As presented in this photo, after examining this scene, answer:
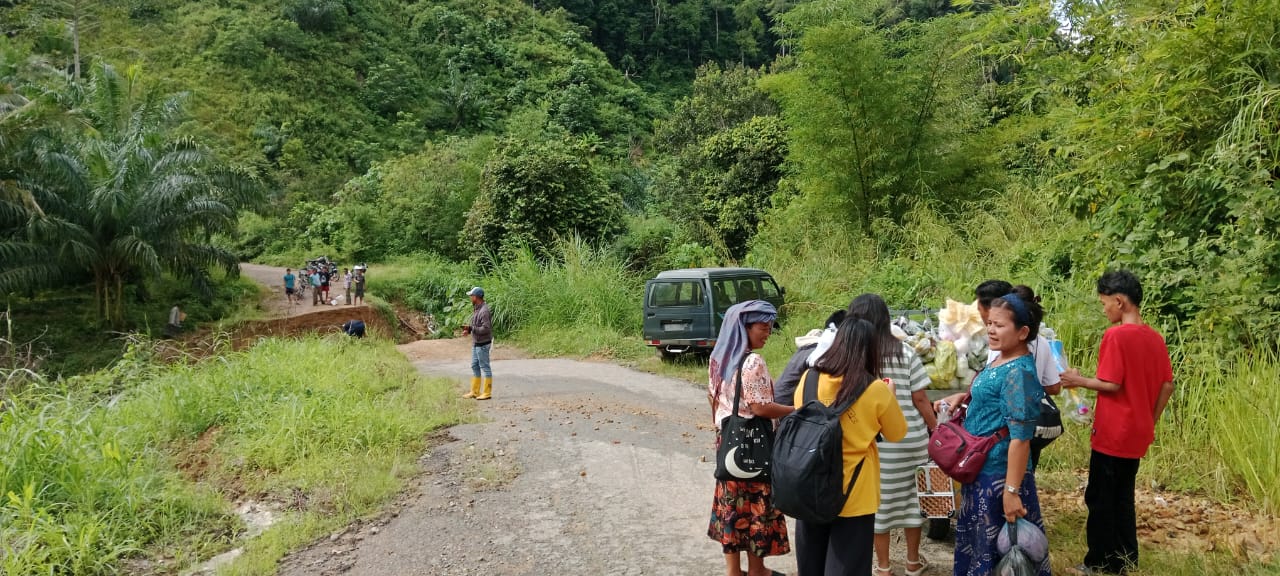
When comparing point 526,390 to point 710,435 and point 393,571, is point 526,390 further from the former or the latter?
point 393,571

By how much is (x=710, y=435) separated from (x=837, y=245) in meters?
7.21

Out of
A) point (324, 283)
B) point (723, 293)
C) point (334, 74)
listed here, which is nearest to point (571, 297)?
point (723, 293)

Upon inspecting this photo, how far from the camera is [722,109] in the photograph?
87.6ft

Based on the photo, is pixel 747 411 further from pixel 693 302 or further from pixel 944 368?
pixel 693 302

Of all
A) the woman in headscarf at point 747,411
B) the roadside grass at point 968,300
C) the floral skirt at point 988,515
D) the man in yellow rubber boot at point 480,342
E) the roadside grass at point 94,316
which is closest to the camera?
the floral skirt at point 988,515

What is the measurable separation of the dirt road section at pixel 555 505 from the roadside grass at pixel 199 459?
1.26 ft

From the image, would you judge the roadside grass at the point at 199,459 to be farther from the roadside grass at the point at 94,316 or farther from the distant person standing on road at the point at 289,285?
the distant person standing on road at the point at 289,285

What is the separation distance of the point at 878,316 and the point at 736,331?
0.66 m

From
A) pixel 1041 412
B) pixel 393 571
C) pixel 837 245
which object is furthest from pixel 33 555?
pixel 837 245

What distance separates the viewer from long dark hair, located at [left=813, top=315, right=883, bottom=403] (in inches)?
122

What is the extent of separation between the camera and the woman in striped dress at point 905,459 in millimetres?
3855

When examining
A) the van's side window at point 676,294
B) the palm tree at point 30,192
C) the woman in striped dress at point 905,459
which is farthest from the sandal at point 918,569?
the palm tree at point 30,192

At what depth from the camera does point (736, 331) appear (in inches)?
143

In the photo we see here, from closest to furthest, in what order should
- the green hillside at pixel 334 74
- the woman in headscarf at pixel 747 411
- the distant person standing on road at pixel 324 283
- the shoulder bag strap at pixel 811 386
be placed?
the shoulder bag strap at pixel 811 386
the woman in headscarf at pixel 747 411
the distant person standing on road at pixel 324 283
the green hillside at pixel 334 74
